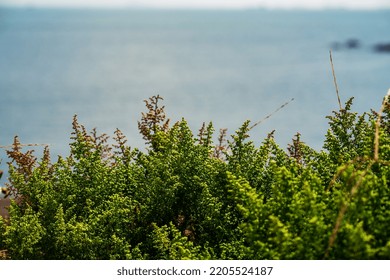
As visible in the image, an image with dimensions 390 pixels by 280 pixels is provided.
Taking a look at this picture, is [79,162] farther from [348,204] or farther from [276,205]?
[348,204]

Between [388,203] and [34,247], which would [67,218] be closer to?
[34,247]

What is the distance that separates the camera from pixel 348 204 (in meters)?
1.50

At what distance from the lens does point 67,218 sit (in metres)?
2.15

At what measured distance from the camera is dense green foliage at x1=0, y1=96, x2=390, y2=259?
178 centimetres

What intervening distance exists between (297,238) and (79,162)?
1.06 metres

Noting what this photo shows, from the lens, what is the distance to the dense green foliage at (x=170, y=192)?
5.85ft

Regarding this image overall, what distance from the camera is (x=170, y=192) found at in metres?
2.10

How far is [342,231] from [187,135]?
0.93 meters
